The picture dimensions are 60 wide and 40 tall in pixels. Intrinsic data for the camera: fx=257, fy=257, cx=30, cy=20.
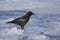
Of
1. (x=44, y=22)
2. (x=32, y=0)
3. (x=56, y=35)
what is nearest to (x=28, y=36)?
(x=56, y=35)

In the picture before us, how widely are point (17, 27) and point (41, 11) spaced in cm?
356

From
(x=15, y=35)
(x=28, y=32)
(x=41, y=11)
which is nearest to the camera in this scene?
(x=15, y=35)

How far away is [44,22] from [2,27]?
5.19 ft

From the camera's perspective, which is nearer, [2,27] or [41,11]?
[2,27]

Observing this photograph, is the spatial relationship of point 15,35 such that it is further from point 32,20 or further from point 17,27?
point 32,20

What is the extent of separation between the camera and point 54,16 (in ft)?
32.8

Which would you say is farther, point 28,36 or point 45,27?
point 45,27

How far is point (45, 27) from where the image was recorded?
802 cm

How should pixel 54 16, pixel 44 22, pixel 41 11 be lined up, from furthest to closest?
pixel 41 11, pixel 54 16, pixel 44 22

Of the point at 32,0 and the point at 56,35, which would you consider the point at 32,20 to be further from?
the point at 32,0

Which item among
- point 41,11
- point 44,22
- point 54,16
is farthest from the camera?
point 41,11

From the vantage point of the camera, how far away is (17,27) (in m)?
7.80

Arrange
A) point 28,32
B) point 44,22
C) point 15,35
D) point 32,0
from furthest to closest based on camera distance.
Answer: point 32,0 < point 44,22 < point 28,32 < point 15,35

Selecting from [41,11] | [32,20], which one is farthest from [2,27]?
[41,11]
